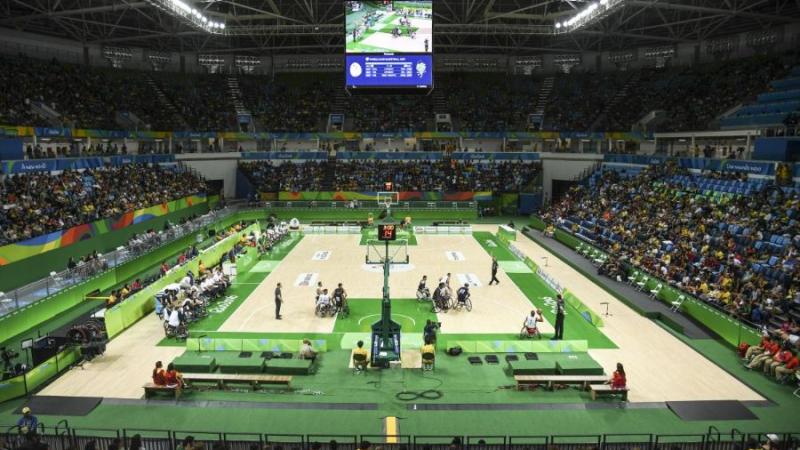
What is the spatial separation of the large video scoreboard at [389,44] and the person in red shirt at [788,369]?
19.8 meters

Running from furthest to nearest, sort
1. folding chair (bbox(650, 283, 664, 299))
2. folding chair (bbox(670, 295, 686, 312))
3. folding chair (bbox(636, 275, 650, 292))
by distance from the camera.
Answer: folding chair (bbox(636, 275, 650, 292)) → folding chair (bbox(650, 283, 664, 299)) → folding chair (bbox(670, 295, 686, 312))

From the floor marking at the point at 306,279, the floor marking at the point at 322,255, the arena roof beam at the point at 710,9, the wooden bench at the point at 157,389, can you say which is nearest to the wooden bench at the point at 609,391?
the wooden bench at the point at 157,389

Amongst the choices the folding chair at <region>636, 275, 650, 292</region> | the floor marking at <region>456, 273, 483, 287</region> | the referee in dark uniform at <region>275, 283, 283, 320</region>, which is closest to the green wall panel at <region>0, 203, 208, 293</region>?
the referee in dark uniform at <region>275, 283, 283, 320</region>

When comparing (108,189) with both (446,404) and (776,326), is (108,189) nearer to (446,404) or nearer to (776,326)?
(446,404)

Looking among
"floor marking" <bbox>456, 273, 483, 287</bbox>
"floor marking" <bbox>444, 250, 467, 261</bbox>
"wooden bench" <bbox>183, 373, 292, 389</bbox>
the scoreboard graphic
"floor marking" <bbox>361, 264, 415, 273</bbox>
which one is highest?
the scoreboard graphic

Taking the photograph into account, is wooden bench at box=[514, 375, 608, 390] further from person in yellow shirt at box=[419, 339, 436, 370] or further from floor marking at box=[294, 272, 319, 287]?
floor marking at box=[294, 272, 319, 287]

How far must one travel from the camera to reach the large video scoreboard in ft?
94.6

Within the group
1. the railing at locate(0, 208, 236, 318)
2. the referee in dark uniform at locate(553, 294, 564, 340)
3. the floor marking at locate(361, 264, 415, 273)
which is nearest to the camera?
the referee in dark uniform at locate(553, 294, 564, 340)

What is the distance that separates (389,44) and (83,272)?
18.5 meters

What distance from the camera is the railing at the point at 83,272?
21.7 meters

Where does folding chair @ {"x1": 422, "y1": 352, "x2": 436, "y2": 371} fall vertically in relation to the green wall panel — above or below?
below

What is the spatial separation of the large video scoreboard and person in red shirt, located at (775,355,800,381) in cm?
1976

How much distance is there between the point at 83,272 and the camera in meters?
26.2

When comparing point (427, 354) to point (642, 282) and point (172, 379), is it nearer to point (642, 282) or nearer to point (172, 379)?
point (172, 379)
